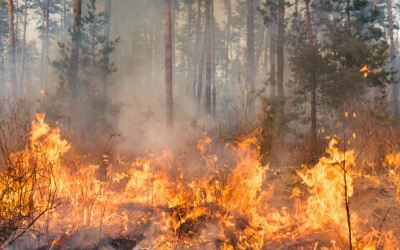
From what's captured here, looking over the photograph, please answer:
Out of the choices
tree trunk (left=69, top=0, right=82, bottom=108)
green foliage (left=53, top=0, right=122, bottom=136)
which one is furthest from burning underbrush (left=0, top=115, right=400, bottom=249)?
tree trunk (left=69, top=0, right=82, bottom=108)

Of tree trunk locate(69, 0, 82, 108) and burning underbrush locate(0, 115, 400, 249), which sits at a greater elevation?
tree trunk locate(69, 0, 82, 108)

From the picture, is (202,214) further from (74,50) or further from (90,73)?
(90,73)

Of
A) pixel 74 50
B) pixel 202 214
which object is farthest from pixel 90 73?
pixel 202 214

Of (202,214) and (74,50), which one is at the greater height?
(74,50)

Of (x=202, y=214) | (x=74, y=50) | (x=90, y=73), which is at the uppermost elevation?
(x=74, y=50)

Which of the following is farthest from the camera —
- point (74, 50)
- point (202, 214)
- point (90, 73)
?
point (90, 73)

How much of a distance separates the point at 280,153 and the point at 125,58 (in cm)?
2578

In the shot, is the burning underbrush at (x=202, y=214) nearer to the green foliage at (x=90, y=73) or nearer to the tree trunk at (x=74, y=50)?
the green foliage at (x=90, y=73)

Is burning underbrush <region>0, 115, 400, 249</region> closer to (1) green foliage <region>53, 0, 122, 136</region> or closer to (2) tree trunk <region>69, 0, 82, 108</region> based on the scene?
(1) green foliage <region>53, 0, 122, 136</region>

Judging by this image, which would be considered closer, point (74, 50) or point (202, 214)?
point (202, 214)

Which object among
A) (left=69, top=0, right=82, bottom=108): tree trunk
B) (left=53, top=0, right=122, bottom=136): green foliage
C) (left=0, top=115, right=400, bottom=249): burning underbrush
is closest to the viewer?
(left=0, top=115, right=400, bottom=249): burning underbrush

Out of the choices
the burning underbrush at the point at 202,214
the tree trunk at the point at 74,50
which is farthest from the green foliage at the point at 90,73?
the burning underbrush at the point at 202,214

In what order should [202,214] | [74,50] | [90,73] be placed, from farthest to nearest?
1. [90,73]
2. [74,50]
3. [202,214]

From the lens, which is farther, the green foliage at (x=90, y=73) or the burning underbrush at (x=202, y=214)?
the green foliage at (x=90, y=73)
